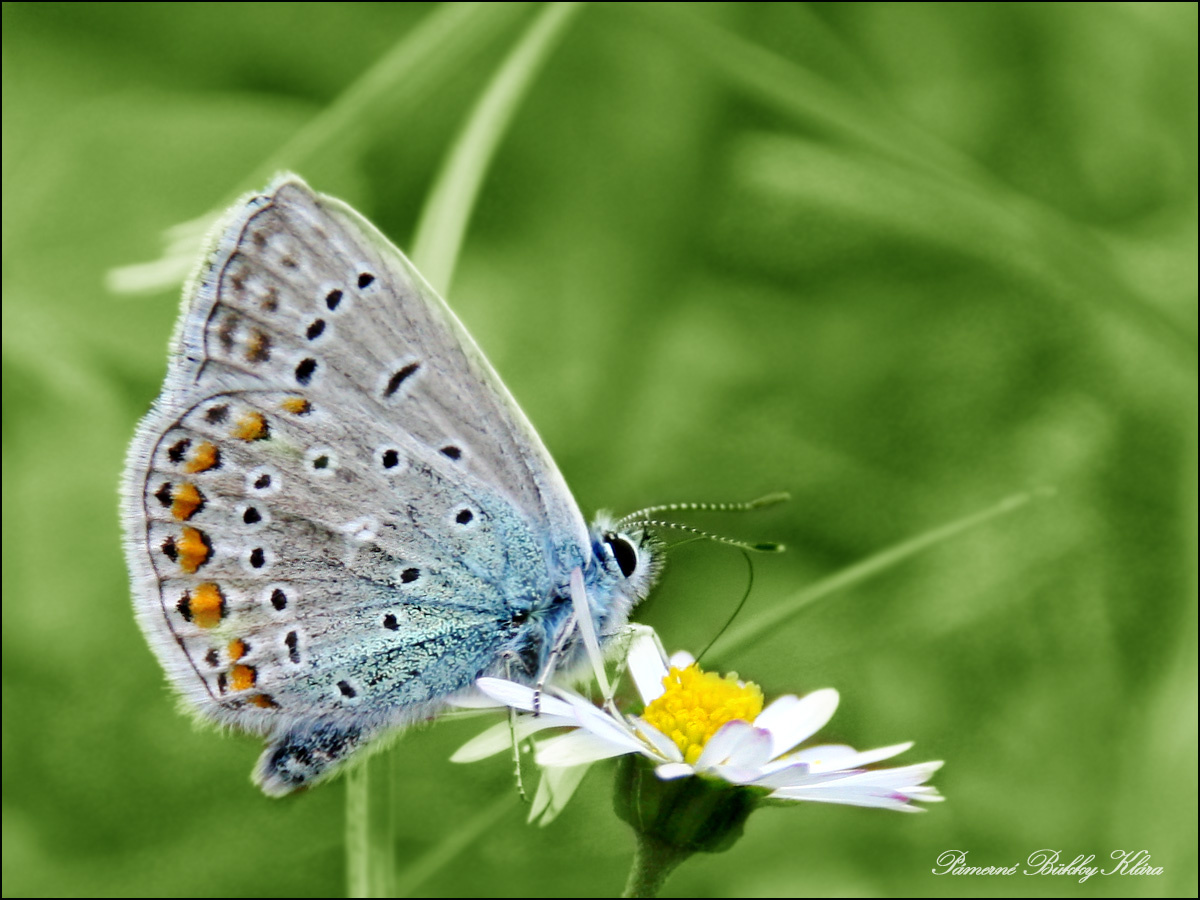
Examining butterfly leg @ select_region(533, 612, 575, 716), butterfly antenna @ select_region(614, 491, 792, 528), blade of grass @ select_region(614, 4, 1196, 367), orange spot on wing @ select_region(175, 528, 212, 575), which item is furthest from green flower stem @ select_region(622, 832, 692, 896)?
blade of grass @ select_region(614, 4, 1196, 367)

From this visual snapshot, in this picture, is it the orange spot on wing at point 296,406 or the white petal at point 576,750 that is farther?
the orange spot on wing at point 296,406

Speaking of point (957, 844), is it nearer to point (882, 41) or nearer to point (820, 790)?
point (820, 790)

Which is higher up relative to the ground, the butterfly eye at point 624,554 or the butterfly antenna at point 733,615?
the butterfly eye at point 624,554

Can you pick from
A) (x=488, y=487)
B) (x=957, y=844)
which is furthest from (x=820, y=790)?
(x=957, y=844)

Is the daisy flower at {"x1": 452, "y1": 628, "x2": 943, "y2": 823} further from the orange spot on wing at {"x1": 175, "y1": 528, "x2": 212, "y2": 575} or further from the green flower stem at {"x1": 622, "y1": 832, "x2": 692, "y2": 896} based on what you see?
the orange spot on wing at {"x1": 175, "y1": 528, "x2": 212, "y2": 575}

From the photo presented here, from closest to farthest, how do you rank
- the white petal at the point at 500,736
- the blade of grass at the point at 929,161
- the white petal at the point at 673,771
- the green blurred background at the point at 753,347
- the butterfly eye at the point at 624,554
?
the white petal at the point at 673,771
the white petal at the point at 500,736
the butterfly eye at the point at 624,554
the green blurred background at the point at 753,347
the blade of grass at the point at 929,161

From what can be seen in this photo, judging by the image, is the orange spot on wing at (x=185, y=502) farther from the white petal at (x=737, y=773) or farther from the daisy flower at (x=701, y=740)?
the white petal at (x=737, y=773)

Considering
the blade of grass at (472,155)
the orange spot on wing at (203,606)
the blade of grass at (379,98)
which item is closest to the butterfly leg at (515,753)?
the orange spot on wing at (203,606)
